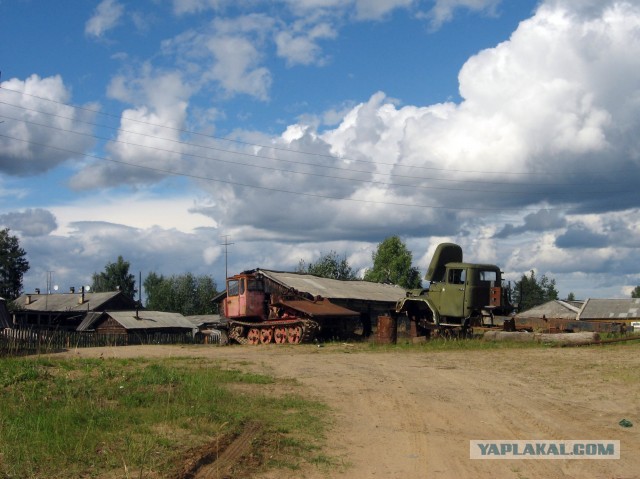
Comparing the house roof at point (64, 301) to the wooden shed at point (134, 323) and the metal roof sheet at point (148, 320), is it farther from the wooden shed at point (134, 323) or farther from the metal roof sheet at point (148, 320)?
the metal roof sheet at point (148, 320)

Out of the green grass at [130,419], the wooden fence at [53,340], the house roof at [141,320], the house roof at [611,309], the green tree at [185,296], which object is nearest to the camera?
the green grass at [130,419]

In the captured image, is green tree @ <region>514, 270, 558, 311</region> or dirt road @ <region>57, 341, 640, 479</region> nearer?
dirt road @ <region>57, 341, 640, 479</region>

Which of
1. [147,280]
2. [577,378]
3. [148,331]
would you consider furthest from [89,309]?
[147,280]

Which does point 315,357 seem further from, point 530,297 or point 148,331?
point 530,297

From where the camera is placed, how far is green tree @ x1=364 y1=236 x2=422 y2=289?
78.0m

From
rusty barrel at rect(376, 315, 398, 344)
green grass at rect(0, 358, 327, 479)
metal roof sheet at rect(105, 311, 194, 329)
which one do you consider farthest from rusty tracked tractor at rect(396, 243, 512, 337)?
metal roof sheet at rect(105, 311, 194, 329)

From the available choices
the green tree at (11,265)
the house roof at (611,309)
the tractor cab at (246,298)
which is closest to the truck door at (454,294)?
the tractor cab at (246,298)

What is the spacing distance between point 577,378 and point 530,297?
10878cm

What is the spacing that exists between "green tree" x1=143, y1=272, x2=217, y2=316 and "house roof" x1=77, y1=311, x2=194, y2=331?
43072mm

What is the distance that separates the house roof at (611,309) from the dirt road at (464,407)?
3606 centimetres

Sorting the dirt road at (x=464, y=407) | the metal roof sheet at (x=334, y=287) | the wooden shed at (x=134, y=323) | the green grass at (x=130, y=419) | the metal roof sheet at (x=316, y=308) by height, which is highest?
the metal roof sheet at (x=334, y=287)

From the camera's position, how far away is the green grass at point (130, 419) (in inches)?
273

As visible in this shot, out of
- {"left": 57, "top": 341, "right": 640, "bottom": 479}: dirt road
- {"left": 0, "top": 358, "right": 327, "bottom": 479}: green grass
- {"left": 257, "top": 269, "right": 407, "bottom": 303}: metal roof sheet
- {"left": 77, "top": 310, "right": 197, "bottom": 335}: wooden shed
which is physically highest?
{"left": 257, "top": 269, "right": 407, "bottom": 303}: metal roof sheet

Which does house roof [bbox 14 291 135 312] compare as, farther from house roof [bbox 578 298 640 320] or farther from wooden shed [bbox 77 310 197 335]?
house roof [bbox 578 298 640 320]
